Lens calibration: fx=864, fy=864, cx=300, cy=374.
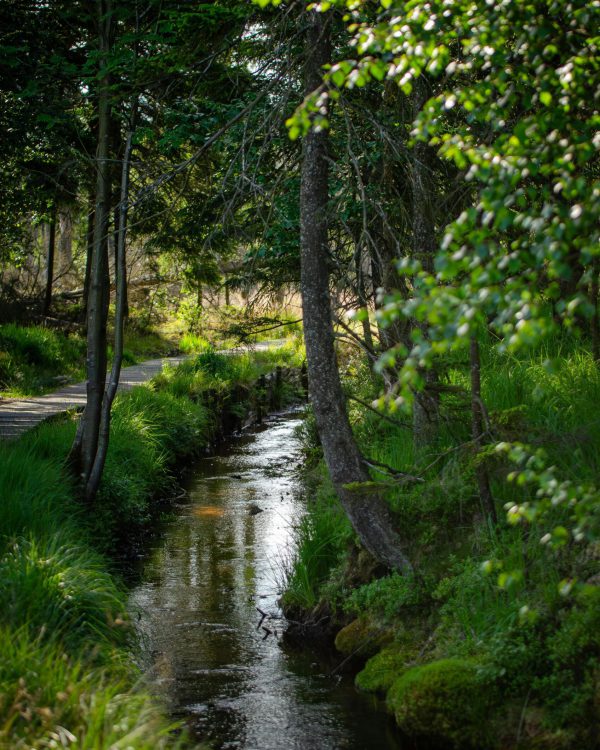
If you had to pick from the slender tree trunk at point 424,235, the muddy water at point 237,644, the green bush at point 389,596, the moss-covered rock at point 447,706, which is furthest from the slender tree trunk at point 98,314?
the moss-covered rock at point 447,706

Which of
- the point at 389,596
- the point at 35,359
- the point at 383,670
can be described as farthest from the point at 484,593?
the point at 35,359

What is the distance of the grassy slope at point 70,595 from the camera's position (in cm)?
427

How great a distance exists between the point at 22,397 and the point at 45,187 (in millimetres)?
4142

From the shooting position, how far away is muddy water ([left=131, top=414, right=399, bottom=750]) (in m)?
5.93

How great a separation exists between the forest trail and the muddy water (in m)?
2.48

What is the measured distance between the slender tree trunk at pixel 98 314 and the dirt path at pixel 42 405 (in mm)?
1524

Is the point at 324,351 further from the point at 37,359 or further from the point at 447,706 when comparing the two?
the point at 37,359

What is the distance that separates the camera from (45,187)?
42.4 feet

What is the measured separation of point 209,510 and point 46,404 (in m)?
4.18

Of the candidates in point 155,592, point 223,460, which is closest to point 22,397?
point 223,460

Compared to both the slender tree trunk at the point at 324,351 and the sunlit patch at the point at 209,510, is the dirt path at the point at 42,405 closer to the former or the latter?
the sunlit patch at the point at 209,510

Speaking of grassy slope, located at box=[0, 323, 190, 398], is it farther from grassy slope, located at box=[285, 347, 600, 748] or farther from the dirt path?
grassy slope, located at box=[285, 347, 600, 748]

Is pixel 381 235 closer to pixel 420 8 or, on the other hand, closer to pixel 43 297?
pixel 420 8

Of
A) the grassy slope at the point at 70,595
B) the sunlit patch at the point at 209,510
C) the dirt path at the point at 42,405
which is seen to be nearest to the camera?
the grassy slope at the point at 70,595
